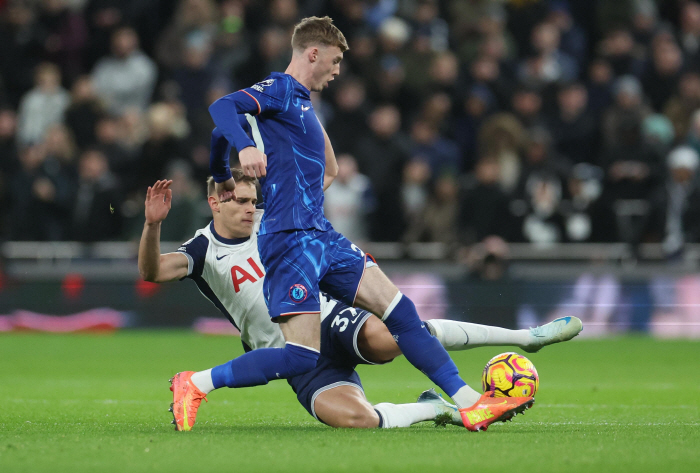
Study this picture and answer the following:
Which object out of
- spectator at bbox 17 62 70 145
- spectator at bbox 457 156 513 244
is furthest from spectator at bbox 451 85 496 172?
spectator at bbox 17 62 70 145

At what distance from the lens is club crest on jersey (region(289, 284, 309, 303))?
5324 millimetres

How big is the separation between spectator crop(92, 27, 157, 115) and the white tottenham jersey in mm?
8992

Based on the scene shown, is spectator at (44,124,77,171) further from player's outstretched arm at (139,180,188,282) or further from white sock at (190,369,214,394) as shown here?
white sock at (190,369,214,394)

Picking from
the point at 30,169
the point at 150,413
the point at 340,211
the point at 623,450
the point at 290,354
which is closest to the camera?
the point at 623,450

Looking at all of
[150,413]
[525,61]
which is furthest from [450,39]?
[150,413]

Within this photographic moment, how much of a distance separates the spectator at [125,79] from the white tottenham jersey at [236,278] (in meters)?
8.99

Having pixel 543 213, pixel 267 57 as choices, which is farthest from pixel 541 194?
pixel 267 57

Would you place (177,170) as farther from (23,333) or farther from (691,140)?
(691,140)

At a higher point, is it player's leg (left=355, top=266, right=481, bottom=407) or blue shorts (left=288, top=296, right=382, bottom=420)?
player's leg (left=355, top=266, right=481, bottom=407)

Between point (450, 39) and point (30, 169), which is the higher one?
point (450, 39)

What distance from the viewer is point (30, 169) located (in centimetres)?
1348

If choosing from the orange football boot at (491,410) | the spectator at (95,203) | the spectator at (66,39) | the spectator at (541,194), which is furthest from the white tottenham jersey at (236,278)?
the spectator at (66,39)

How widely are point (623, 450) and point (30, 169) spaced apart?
10.3m

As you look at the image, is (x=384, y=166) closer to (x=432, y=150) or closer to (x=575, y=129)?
(x=432, y=150)
